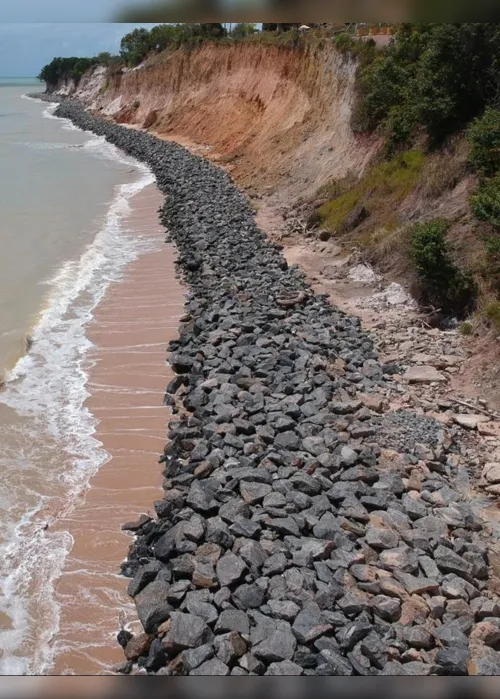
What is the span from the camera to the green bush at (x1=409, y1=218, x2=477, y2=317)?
32.2 feet

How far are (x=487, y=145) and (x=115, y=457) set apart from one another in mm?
8899

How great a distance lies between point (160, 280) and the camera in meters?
14.3

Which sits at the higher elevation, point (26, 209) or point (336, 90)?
point (336, 90)

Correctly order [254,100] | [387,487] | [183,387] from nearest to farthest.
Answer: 1. [387,487]
2. [183,387]
3. [254,100]

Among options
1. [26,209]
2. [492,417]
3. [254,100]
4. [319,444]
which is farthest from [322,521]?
[254,100]

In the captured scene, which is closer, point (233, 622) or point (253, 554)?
point (233, 622)

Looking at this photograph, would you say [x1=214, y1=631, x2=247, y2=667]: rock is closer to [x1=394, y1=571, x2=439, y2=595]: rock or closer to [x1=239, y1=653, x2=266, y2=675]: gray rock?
[x1=239, y1=653, x2=266, y2=675]: gray rock

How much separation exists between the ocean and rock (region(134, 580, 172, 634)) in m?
0.78

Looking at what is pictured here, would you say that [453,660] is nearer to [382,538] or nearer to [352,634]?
[352,634]

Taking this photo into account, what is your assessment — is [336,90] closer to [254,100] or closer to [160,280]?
[254,100]

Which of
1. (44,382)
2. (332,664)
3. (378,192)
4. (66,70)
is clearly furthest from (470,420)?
(66,70)

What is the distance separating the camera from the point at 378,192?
1516 cm
